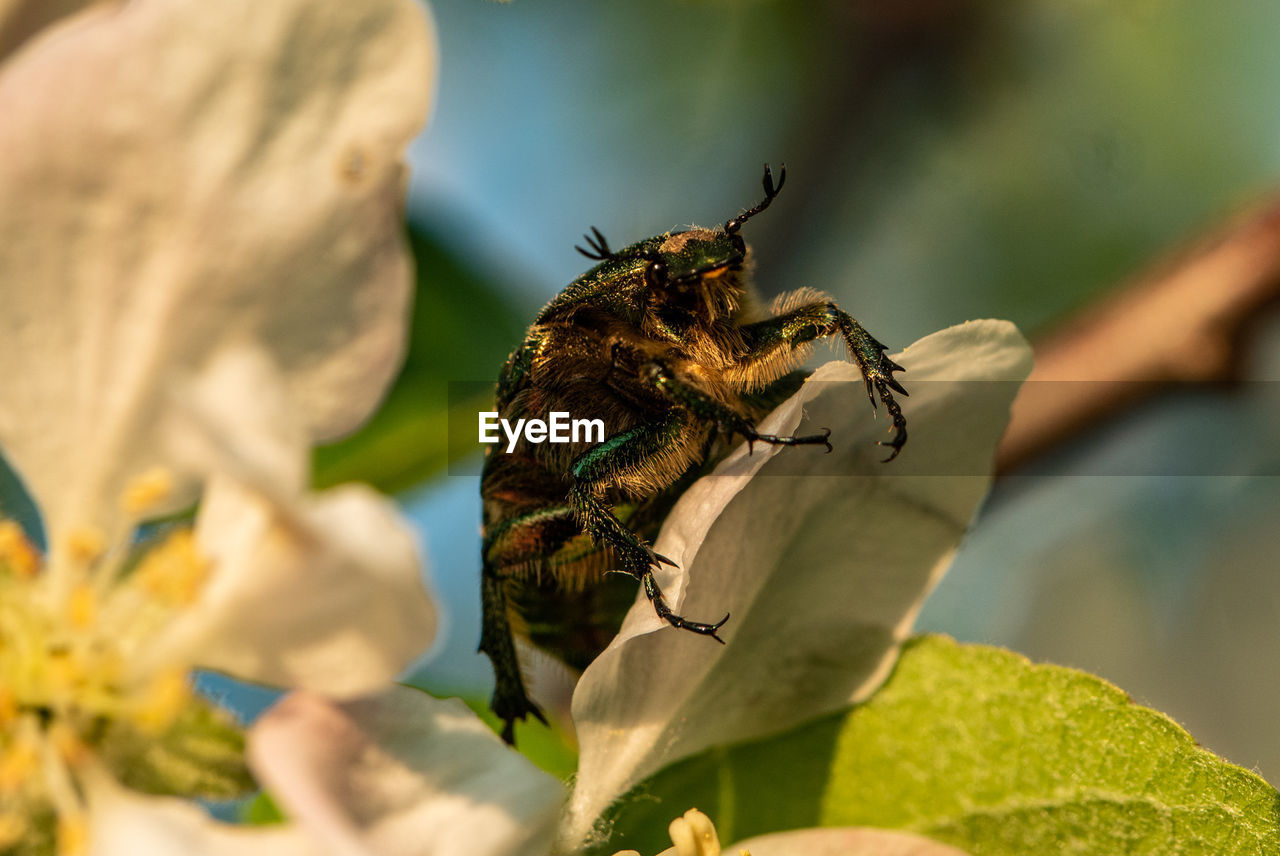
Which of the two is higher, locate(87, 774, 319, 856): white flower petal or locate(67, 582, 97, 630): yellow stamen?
locate(67, 582, 97, 630): yellow stamen

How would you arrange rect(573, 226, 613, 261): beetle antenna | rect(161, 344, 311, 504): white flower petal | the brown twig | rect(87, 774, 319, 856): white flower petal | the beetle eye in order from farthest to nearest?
the brown twig
rect(573, 226, 613, 261): beetle antenna
the beetle eye
rect(87, 774, 319, 856): white flower petal
rect(161, 344, 311, 504): white flower petal

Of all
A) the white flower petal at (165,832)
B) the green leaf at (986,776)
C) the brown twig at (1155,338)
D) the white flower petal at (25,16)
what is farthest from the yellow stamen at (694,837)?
the brown twig at (1155,338)

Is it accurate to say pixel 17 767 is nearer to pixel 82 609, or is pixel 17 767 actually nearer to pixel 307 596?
pixel 82 609

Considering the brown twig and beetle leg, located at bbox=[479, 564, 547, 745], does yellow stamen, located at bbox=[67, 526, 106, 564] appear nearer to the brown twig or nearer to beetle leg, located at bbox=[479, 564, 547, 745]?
beetle leg, located at bbox=[479, 564, 547, 745]

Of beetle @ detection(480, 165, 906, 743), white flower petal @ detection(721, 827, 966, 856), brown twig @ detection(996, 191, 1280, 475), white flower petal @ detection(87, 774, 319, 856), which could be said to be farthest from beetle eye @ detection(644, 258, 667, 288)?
brown twig @ detection(996, 191, 1280, 475)

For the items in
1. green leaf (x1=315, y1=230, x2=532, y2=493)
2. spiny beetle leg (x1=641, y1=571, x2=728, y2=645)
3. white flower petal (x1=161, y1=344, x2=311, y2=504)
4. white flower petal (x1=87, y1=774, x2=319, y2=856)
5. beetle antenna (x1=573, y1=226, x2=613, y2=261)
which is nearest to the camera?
white flower petal (x1=161, y1=344, x2=311, y2=504)

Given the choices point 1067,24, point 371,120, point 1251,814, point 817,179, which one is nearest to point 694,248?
point 371,120
